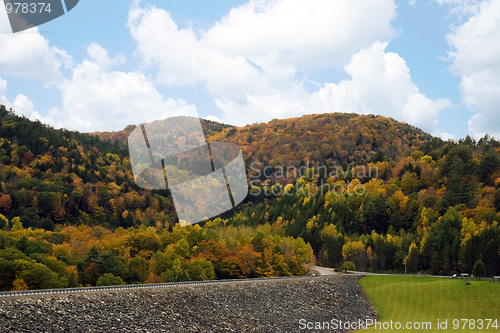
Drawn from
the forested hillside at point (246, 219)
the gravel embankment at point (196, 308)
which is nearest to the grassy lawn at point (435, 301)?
the gravel embankment at point (196, 308)

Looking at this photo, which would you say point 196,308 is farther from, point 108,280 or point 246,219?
point 246,219

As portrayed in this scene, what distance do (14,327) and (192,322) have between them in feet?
46.2

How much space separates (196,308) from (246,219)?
87.0 meters

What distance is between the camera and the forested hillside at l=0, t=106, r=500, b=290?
182 feet

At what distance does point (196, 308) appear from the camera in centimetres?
4106

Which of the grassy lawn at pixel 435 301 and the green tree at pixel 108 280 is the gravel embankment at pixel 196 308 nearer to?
the grassy lawn at pixel 435 301

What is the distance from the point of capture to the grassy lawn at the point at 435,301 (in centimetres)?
4819

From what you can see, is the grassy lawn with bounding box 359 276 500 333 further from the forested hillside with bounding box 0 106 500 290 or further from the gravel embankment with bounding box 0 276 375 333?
the forested hillside with bounding box 0 106 500 290

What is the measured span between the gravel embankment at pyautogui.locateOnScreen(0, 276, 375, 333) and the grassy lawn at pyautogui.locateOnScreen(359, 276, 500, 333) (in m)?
2.48

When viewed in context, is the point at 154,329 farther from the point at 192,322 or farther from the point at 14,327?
the point at 14,327

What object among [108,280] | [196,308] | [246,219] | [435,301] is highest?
[246,219]

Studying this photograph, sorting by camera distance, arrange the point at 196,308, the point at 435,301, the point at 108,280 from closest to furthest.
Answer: the point at 196,308 < the point at 108,280 < the point at 435,301

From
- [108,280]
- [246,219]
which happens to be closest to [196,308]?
[108,280]

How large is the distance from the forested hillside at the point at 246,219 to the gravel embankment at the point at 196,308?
786cm
